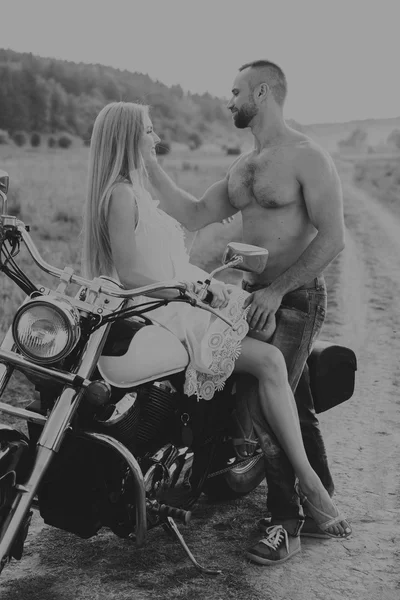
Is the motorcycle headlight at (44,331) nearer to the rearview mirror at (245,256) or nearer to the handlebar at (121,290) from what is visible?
the handlebar at (121,290)

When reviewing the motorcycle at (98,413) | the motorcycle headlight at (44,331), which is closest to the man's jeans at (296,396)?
the motorcycle at (98,413)

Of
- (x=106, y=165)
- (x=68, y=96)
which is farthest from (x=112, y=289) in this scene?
(x=68, y=96)

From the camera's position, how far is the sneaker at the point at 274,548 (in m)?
3.60

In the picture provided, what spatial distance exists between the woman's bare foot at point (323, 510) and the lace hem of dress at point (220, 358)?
0.70 metres

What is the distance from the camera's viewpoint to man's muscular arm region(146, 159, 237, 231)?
15.0 ft

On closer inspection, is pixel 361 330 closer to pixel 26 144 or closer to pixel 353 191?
pixel 353 191

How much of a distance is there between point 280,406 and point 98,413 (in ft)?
3.20

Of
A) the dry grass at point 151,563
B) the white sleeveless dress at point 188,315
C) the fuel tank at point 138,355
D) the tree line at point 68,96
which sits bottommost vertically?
the dry grass at point 151,563

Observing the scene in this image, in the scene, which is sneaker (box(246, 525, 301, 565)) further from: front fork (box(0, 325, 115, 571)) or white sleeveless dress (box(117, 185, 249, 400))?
front fork (box(0, 325, 115, 571))

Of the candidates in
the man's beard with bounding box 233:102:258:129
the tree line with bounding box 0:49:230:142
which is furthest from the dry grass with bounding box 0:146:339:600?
the tree line with bounding box 0:49:230:142

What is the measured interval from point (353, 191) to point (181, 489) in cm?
2810

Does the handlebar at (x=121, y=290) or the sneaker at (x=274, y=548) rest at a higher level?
the handlebar at (x=121, y=290)

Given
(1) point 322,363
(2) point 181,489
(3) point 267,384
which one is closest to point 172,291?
(3) point 267,384

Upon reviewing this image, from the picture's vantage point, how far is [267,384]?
11.6 ft
